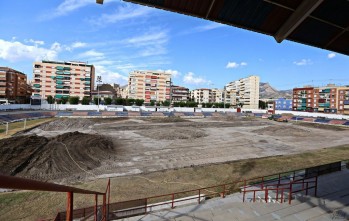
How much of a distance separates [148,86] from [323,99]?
95.9 metres

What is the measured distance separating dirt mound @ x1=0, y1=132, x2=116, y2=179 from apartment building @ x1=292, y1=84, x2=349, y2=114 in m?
118

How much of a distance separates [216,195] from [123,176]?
860 centimetres

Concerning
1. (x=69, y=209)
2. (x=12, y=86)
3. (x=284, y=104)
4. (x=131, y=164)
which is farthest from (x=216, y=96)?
(x=69, y=209)

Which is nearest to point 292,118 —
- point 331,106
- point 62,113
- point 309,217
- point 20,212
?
point 331,106

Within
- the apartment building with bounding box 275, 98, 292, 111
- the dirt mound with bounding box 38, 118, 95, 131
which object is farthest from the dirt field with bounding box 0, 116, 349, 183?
the apartment building with bounding box 275, 98, 292, 111

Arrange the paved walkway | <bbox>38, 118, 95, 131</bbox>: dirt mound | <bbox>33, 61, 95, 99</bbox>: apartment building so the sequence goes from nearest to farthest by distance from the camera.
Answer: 1. the paved walkway
2. <bbox>38, 118, 95, 131</bbox>: dirt mound
3. <bbox>33, 61, 95, 99</bbox>: apartment building

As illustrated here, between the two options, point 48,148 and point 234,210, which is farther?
point 48,148

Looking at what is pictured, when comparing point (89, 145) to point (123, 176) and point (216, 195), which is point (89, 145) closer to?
point (123, 176)

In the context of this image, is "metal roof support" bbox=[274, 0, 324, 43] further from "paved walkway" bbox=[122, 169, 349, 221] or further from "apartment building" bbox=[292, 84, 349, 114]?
"apartment building" bbox=[292, 84, 349, 114]

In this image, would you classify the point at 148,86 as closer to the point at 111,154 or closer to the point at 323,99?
the point at 323,99

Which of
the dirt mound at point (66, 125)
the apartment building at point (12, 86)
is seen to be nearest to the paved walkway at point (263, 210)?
the dirt mound at point (66, 125)

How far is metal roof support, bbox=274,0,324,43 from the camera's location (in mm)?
8250

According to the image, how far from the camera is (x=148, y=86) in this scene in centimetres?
13975

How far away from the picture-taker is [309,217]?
11852 mm
